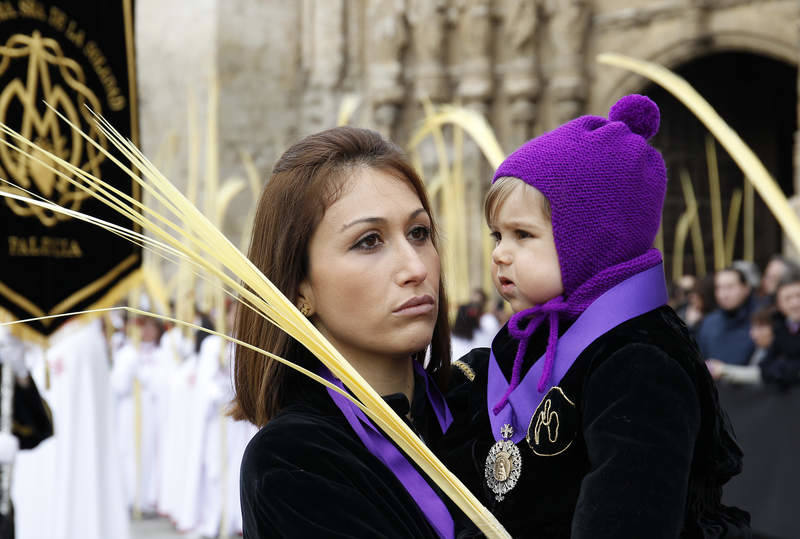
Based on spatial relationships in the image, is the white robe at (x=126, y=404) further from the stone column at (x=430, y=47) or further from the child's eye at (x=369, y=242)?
the child's eye at (x=369, y=242)

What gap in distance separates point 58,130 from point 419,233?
231cm

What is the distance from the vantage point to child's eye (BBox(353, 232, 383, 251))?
172 centimetres

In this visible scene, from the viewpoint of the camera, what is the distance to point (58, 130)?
362 centimetres

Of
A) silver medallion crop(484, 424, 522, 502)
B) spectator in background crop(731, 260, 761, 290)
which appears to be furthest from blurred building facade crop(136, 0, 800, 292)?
silver medallion crop(484, 424, 522, 502)

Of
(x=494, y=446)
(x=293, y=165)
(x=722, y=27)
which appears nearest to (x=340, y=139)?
(x=293, y=165)

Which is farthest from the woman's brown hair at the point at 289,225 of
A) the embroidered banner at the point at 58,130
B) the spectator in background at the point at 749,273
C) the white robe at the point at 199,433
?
the white robe at the point at 199,433

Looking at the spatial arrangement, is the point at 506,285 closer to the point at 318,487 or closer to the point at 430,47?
the point at 318,487

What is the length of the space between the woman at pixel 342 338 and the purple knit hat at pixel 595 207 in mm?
255

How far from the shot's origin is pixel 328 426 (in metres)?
1.61

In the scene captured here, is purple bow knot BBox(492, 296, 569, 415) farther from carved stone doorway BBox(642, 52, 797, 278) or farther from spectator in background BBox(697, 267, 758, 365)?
carved stone doorway BBox(642, 52, 797, 278)

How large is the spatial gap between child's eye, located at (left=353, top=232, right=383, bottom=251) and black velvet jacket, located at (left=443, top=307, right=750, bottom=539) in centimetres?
34

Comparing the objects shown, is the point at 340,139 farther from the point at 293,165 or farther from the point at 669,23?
the point at 669,23

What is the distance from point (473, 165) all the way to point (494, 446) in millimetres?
11841

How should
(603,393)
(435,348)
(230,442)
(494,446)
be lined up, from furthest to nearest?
(230,442)
(435,348)
(494,446)
(603,393)
